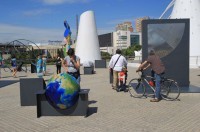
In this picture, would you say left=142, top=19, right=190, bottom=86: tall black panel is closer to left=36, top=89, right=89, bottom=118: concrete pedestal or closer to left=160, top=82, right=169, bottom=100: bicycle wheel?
left=160, top=82, right=169, bottom=100: bicycle wheel

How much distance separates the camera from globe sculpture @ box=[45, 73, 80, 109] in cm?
620

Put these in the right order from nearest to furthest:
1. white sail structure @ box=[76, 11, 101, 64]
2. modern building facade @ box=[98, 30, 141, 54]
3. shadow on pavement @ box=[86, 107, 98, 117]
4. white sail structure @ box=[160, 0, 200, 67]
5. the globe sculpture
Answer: the globe sculpture, shadow on pavement @ box=[86, 107, 98, 117], white sail structure @ box=[160, 0, 200, 67], white sail structure @ box=[76, 11, 101, 64], modern building facade @ box=[98, 30, 141, 54]

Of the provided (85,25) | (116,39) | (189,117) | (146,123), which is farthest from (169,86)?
(116,39)

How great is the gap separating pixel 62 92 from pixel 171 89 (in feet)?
12.7

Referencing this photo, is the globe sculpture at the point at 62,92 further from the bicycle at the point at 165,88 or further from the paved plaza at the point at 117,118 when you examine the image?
the bicycle at the point at 165,88

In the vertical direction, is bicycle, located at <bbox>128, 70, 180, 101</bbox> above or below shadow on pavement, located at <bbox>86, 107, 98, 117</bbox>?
above

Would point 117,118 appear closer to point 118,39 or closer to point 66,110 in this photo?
point 66,110

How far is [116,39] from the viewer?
136000mm

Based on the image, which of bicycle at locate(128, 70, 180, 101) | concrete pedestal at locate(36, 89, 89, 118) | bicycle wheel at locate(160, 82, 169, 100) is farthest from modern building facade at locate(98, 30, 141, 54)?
concrete pedestal at locate(36, 89, 89, 118)

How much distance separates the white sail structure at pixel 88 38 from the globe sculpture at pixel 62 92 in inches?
966

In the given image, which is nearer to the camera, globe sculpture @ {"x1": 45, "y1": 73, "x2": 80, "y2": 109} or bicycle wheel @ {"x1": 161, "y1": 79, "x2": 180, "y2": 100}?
globe sculpture @ {"x1": 45, "y1": 73, "x2": 80, "y2": 109}

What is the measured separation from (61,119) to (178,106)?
3297 mm

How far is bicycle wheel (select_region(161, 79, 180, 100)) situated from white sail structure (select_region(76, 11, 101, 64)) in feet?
74.1

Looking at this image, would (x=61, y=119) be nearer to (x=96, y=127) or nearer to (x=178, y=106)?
(x=96, y=127)
